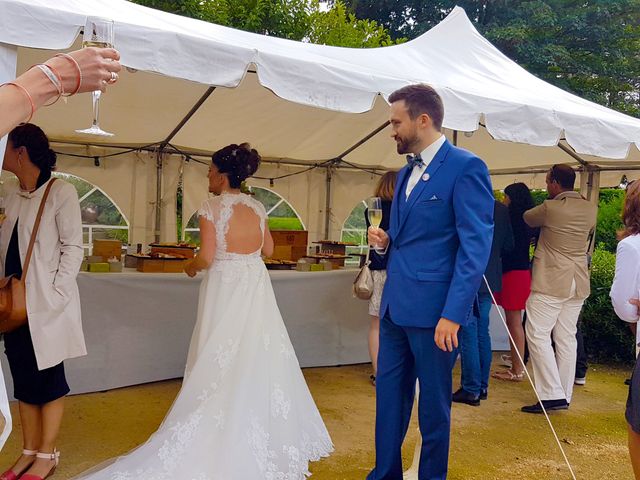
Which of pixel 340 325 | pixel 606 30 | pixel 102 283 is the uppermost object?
pixel 606 30

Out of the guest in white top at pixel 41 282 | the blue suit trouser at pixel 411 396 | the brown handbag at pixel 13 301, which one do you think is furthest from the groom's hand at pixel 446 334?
the brown handbag at pixel 13 301

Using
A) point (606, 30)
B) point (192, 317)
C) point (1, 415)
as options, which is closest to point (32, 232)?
point (1, 415)

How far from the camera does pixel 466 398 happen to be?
4.65 meters

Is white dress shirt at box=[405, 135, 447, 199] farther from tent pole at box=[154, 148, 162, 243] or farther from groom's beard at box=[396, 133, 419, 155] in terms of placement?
tent pole at box=[154, 148, 162, 243]

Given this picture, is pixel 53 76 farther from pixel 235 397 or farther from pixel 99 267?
pixel 99 267

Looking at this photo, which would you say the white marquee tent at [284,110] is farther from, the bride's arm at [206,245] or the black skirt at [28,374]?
the black skirt at [28,374]

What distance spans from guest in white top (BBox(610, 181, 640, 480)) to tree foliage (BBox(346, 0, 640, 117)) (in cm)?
1526

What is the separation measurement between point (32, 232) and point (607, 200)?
1342cm

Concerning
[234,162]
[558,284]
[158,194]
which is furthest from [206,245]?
[158,194]

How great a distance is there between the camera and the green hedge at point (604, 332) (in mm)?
6363

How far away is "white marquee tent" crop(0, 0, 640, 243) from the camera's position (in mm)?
2617

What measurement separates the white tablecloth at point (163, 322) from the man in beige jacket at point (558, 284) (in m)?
1.74

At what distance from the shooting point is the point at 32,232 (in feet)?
9.10

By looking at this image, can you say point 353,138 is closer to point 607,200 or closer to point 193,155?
point 193,155
